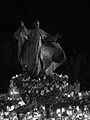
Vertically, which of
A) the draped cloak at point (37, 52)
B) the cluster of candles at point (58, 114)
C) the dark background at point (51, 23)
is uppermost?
the dark background at point (51, 23)

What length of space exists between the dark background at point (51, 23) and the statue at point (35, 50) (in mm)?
4997

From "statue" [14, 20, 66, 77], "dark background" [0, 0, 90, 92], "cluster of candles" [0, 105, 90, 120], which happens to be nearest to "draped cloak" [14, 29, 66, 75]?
"statue" [14, 20, 66, 77]

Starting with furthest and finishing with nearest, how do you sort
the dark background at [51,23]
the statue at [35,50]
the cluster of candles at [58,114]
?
the dark background at [51,23]
the statue at [35,50]
the cluster of candles at [58,114]

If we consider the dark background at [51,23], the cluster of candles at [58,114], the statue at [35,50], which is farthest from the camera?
the dark background at [51,23]

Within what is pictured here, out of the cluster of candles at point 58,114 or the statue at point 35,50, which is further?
the statue at point 35,50

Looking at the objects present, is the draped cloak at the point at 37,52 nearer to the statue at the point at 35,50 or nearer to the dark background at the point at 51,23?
the statue at the point at 35,50

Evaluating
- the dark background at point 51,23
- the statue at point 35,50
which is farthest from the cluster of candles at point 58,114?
the dark background at point 51,23

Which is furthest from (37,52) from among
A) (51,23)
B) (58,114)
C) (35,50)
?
(51,23)

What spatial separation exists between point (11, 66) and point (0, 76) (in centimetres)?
103

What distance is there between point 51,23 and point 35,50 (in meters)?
6.12

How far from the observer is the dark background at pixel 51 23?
40.9 ft

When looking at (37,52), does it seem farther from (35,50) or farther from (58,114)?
(58,114)

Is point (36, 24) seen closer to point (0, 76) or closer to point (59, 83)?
point (59, 83)

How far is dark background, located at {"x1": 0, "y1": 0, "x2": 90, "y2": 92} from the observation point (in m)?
12.5
